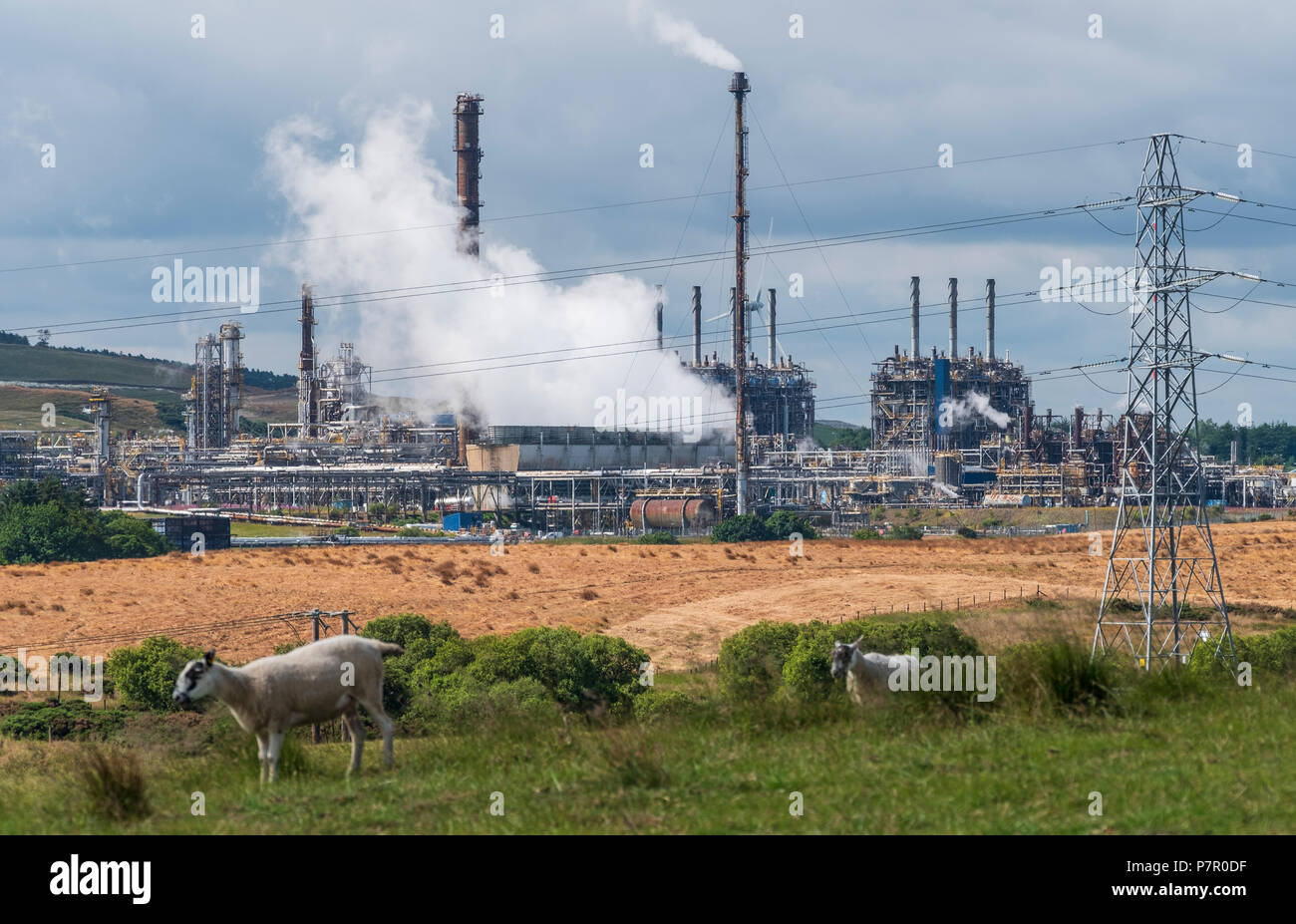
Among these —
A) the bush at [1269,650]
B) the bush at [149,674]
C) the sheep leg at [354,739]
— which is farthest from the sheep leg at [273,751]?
the bush at [1269,650]

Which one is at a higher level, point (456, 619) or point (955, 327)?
point (955, 327)

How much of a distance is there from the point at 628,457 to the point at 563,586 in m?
62.1

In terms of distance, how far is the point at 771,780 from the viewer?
36.7 ft

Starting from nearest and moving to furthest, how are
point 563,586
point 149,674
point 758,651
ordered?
point 149,674, point 758,651, point 563,586

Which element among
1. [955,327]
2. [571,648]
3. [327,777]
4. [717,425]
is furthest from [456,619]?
[955,327]

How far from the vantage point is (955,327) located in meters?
140

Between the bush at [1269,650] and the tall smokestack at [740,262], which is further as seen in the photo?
the tall smokestack at [740,262]

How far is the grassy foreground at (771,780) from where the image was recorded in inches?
393

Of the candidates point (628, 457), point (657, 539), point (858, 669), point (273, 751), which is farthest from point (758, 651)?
point (628, 457)

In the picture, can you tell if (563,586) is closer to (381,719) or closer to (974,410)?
(381,719)

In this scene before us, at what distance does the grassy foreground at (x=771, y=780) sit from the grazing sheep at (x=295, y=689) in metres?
0.34

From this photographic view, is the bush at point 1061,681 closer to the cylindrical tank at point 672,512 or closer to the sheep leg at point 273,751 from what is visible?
the sheep leg at point 273,751
